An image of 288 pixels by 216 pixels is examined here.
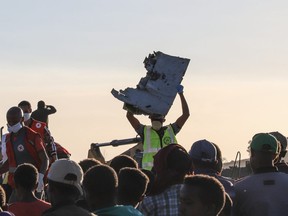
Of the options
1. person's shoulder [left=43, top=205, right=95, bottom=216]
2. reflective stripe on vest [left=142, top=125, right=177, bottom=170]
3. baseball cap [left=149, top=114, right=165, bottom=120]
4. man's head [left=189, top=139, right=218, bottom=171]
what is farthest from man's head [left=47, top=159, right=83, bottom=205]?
baseball cap [left=149, top=114, right=165, bottom=120]

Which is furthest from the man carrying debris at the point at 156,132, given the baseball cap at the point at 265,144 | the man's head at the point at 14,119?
the baseball cap at the point at 265,144

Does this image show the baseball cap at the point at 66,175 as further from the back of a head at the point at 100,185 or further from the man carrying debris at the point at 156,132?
the man carrying debris at the point at 156,132

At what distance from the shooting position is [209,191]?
841cm

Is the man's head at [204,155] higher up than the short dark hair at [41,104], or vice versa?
the short dark hair at [41,104]

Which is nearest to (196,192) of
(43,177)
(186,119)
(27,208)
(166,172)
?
(166,172)

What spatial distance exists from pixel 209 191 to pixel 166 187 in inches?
69.2

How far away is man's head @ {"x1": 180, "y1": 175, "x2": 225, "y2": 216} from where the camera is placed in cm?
832

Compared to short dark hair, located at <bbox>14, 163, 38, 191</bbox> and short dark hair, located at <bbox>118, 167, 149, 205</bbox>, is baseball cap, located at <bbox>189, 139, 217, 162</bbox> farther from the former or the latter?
short dark hair, located at <bbox>14, 163, 38, 191</bbox>

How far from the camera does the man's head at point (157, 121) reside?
1678cm

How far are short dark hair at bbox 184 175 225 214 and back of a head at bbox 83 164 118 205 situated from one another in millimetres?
897

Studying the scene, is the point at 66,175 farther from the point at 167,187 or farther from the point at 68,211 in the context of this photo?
the point at 167,187

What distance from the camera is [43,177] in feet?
50.6

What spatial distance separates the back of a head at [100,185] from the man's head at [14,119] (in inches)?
245

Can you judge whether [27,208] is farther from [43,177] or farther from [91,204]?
[43,177]
